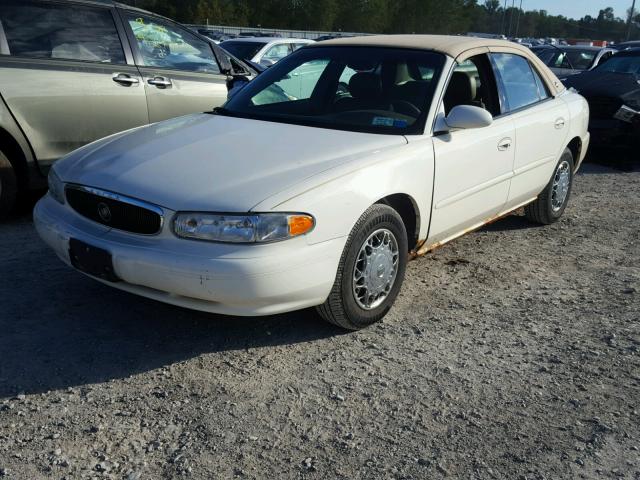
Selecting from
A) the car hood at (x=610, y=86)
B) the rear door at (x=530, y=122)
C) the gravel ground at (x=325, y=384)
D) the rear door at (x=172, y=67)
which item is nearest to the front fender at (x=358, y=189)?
the gravel ground at (x=325, y=384)

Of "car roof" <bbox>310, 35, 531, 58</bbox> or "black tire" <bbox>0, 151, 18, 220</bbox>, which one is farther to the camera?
"black tire" <bbox>0, 151, 18, 220</bbox>

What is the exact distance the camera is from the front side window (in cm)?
599

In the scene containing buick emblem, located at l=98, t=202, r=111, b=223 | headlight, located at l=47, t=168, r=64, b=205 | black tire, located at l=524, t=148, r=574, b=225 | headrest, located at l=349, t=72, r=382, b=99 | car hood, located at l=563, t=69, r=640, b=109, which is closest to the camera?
buick emblem, located at l=98, t=202, r=111, b=223

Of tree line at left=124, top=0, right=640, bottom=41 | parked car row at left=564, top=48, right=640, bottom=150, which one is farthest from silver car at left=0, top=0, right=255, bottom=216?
tree line at left=124, top=0, right=640, bottom=41

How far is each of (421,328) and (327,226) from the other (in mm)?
962

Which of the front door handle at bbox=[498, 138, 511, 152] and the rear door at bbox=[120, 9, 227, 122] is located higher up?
the rear door at bbox=[120, 9, 227, 122]

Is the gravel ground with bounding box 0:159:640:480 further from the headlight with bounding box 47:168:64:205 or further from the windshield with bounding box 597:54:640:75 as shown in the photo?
the windshield with bounding box 597:54:640:75

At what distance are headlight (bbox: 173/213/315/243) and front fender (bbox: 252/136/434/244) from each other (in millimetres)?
50

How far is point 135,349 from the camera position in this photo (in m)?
3.39

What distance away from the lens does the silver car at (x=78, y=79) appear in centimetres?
508

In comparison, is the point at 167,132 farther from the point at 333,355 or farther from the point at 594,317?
the point at 594,317

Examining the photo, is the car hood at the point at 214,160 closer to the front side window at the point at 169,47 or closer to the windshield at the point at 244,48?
the front side window at the point at 169,47

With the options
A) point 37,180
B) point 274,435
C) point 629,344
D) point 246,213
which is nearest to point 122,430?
point 274,435

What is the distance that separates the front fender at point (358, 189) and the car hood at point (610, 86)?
6.07m
